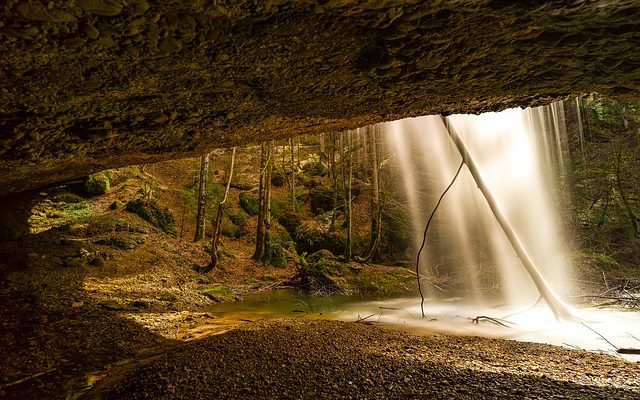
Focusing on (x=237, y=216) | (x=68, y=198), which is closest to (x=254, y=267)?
(x=237, y=216)

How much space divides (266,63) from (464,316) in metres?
7.82

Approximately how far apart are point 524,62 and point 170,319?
25.1 ft

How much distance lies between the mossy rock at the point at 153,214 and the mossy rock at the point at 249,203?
4789 millimetres

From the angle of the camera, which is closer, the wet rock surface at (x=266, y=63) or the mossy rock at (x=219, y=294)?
the wet rock surface at (x=266, y=63)

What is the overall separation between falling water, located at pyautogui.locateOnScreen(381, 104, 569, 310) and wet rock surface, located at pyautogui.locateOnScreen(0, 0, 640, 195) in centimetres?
627

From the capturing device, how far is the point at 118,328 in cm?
597

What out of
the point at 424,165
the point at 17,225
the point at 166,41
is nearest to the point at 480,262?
the point at 424,165

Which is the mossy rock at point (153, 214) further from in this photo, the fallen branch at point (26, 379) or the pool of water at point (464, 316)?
the fallen branch at point (26, 379)

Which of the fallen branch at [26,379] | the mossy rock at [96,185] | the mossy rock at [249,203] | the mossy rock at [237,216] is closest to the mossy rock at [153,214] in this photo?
the mossy rock at [96,185]

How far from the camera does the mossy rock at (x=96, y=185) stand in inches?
547

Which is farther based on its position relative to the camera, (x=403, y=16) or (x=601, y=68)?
(x=601, y=68)

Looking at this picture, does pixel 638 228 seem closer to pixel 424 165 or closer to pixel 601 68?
pixel 424 165

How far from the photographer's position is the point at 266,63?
10.7 ft

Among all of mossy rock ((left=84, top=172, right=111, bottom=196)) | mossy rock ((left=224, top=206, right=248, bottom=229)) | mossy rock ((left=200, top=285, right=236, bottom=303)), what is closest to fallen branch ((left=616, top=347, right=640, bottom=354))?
mossy rock ((left=200, top=285, right=236, bottom=303))
